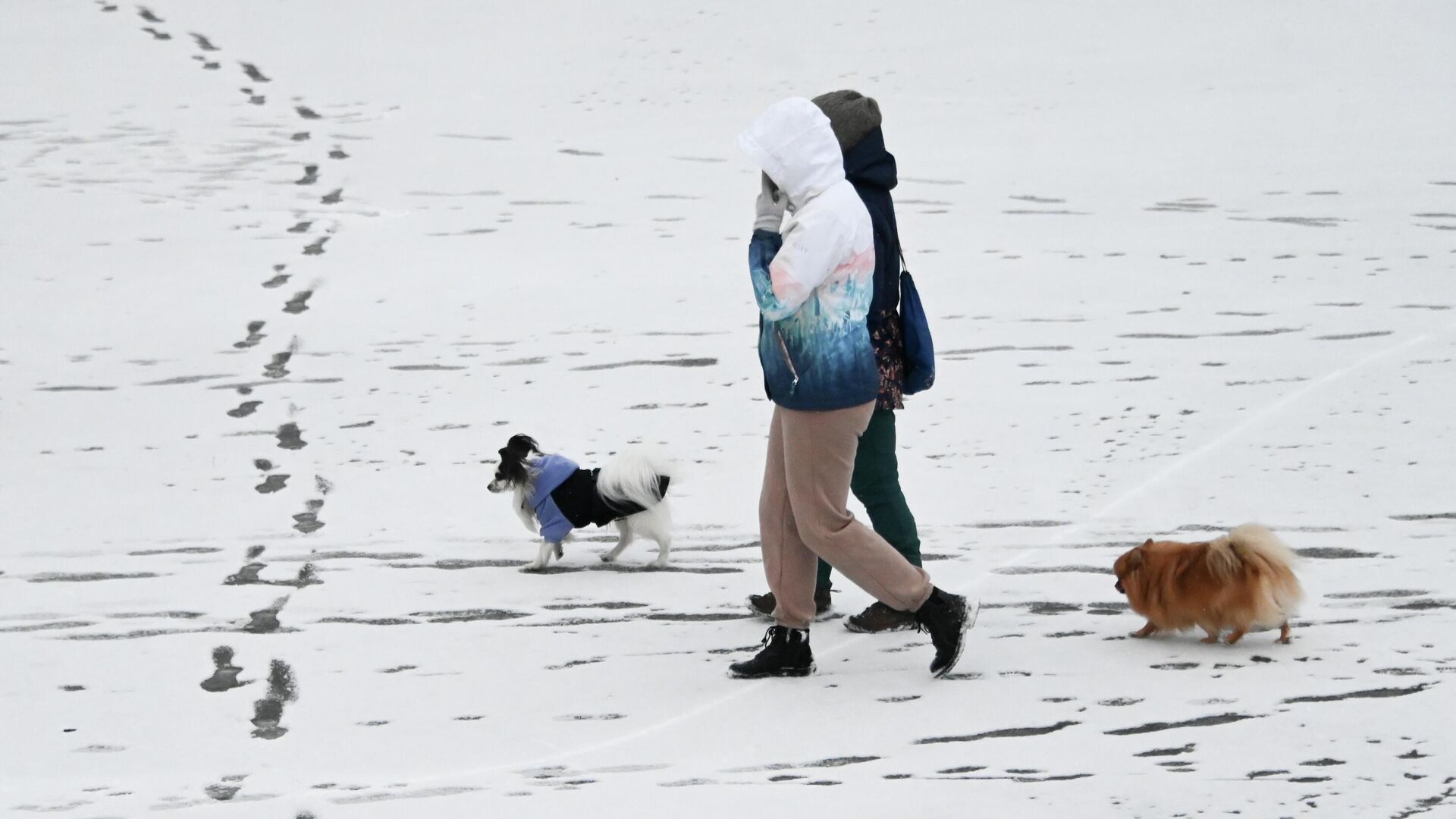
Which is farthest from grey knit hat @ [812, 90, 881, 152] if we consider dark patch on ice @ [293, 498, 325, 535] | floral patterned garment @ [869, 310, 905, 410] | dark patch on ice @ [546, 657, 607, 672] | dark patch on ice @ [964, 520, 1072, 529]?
dark patch on ice @ [293, 498, 325, 535]

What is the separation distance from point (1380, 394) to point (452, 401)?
4.27 m

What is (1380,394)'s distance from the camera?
22.4 ft

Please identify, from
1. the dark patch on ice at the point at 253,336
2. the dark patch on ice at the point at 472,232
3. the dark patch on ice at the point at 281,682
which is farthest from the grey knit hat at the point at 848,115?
the dark patch on ice at the point at 472,232

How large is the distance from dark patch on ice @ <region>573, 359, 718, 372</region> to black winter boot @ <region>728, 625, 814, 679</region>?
11.7ft

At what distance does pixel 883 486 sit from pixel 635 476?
975mm

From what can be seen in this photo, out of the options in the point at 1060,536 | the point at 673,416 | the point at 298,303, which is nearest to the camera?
the point at 1060,536

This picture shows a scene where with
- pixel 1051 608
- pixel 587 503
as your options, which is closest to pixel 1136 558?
pixel 1051 608

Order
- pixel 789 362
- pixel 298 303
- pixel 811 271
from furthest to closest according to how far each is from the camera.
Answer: pixel 298 303 → pixel 789 362 → pixel 811 271

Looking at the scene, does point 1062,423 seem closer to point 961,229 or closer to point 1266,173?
point 961,229

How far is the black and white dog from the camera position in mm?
5051

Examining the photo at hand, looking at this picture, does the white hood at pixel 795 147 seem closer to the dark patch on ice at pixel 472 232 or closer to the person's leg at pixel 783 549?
the person's leg at pixel 783 549

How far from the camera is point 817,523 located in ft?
13.0

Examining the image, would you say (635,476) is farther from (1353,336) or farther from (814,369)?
(1353,336)

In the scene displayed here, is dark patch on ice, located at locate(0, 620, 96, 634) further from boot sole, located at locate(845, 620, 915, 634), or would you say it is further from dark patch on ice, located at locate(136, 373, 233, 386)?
dark patch on ice, located at locate(136, 373, 233, 386)
